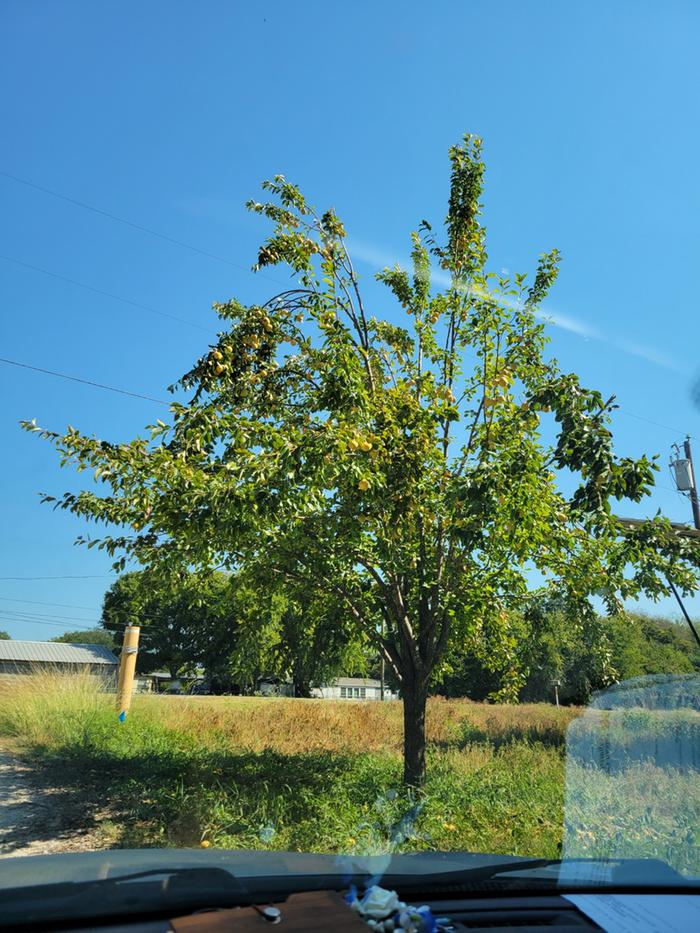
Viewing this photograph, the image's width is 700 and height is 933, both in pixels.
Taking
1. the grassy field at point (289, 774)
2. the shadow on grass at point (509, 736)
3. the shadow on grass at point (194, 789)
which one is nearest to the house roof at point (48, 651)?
the grassy field at point (289, 774)

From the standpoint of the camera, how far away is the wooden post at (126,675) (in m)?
14.5

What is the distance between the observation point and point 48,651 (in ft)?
272

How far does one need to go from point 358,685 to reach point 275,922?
94995 mm

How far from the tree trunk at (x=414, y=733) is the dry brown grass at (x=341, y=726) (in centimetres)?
398

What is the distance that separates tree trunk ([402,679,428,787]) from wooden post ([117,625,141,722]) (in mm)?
7576

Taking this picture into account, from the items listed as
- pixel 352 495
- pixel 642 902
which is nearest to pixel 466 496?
pixel 352 495

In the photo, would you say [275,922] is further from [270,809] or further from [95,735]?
[95,735]

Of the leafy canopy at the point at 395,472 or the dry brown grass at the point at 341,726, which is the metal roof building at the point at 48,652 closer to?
the dry brown grass at the point at 341,726

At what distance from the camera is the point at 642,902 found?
2.34 meters

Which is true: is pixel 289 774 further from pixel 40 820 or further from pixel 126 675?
pixel 126 675

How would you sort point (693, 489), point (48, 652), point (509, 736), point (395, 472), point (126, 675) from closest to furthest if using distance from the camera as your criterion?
point (395, 472)
point (509, 736)
point (126, 675)
point (693, 489)
point (48, 652)

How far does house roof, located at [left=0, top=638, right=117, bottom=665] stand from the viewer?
79312mm

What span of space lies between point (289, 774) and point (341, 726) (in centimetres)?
597

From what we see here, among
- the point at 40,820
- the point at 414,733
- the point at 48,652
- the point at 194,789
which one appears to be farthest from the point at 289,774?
the point at 48,652
